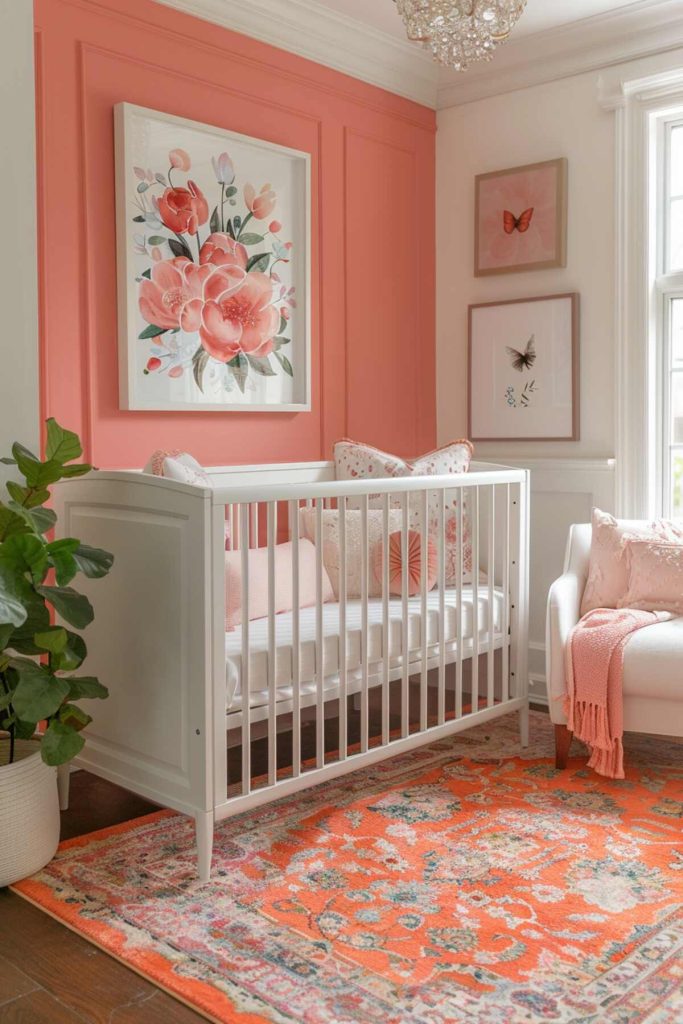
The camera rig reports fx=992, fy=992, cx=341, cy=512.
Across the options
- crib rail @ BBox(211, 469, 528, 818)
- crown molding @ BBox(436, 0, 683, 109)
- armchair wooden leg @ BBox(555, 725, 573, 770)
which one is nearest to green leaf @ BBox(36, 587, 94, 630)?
crib rail @ BBox(211, 469, 528, 818)

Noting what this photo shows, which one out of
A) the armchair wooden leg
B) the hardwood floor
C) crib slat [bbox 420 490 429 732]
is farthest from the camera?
the armchair wooden leg

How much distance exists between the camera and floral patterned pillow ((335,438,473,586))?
10.1 ft

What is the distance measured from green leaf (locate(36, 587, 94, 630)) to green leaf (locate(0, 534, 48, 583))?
3.2 inches

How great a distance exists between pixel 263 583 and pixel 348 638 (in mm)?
274

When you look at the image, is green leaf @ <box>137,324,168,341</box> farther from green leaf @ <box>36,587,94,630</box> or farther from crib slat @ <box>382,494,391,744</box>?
green leaf @ <box>36,587,94,630</box>

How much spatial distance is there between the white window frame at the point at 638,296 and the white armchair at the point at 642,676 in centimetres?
73

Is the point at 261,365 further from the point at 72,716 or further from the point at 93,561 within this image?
the point at 72,716

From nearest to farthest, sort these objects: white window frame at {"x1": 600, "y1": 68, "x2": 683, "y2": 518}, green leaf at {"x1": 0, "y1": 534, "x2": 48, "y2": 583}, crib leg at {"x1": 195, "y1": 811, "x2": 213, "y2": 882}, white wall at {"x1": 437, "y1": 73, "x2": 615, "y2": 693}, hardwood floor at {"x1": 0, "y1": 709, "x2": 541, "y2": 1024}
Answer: hardwood floor at {"x1": 0, "y1": 709, "x2": 541, "y2": 1024}, green leaf at {"x1": 0, "y1": 534, "x2": 48, "y2": 583}, crib leg at {"x1": 195, "y1": 811, "x2": 213, "y2": 882}, white window frame at {"x1": 600, "y1": 68, "x2": 683, "y2": 518}, white wall at {"x1": 437, "y1": 73, "x2": 615, "y2": 693}

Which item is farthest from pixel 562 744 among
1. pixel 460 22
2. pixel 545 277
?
pixel 460 22

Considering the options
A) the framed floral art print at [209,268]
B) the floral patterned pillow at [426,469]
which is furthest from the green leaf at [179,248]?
the floral patterned pillow at [426,469]

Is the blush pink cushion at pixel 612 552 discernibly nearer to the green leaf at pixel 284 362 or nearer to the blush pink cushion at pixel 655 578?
the blush pink cushion at pixel 655 578

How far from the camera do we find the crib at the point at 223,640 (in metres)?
2.10

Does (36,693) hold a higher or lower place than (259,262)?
lower

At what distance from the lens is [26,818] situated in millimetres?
2096
